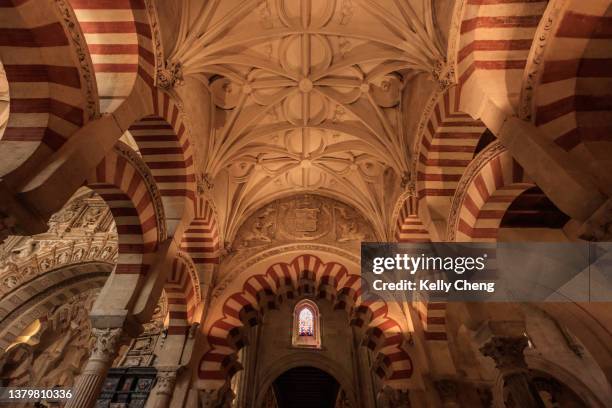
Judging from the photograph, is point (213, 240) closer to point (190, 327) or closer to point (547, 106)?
point (190, 327)

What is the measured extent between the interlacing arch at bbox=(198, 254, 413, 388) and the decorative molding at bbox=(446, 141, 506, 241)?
12.1 ft

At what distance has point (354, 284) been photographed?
31.1ft

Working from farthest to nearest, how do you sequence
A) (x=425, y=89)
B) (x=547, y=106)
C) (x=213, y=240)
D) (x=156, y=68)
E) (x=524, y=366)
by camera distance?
(x=213, y=240) < (x=425, y=89) < (x=156, y=68) < (x=524, y=366) < (x=547, y=106)

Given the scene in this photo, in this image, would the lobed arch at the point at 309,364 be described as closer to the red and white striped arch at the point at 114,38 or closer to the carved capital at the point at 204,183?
the carved capital at the point at 204,183

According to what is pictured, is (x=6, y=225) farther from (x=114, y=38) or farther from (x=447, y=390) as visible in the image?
(x=447, y=390)

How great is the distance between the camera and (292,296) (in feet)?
33.8

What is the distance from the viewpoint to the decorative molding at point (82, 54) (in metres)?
3.94

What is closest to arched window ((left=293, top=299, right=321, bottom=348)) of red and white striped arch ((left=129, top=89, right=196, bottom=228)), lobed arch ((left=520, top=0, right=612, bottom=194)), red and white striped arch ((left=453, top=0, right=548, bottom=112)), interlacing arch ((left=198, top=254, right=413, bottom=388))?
interlacing arch ((left=198, top=254, right=413, bottom=388))

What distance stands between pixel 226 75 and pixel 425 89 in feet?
14.2

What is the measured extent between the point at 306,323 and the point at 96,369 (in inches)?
371

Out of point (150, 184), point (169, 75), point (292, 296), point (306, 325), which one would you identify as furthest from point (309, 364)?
point (169, 75)

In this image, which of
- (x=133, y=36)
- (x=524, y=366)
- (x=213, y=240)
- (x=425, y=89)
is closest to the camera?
(x=524, y=366)

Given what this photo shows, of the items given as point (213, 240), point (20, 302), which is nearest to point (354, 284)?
point (213, 240)

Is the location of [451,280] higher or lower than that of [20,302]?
lower
